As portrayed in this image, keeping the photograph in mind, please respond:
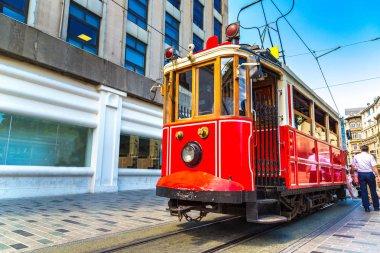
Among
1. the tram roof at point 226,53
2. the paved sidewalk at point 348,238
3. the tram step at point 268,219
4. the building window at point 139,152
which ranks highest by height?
the tram roof at point 226,53

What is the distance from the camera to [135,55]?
12.7m

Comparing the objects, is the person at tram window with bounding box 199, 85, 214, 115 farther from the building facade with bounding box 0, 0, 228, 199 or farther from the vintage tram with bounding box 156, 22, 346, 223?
the building facade with bounding box 0, 0, 228, 199

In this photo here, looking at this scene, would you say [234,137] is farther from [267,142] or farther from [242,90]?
[267,142]

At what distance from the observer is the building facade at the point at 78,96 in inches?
327

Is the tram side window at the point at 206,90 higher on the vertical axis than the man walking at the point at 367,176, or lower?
higher

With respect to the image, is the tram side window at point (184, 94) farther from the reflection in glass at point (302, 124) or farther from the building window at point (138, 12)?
the building window at point (138, 12)

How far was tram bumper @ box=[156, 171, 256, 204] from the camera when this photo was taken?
4.03 m

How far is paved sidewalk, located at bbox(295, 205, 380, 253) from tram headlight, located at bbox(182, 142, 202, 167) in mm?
1920

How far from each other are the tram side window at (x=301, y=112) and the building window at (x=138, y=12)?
906 cm

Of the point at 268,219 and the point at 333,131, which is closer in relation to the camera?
the point at 268,219

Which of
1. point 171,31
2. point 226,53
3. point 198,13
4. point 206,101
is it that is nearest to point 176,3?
point 171,31

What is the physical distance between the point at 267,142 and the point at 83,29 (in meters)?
8.50

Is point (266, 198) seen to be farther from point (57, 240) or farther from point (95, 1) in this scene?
point (95, 1)

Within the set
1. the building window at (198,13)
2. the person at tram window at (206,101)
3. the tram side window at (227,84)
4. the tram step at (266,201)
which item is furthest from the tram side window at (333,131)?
the building window at (198,13)
